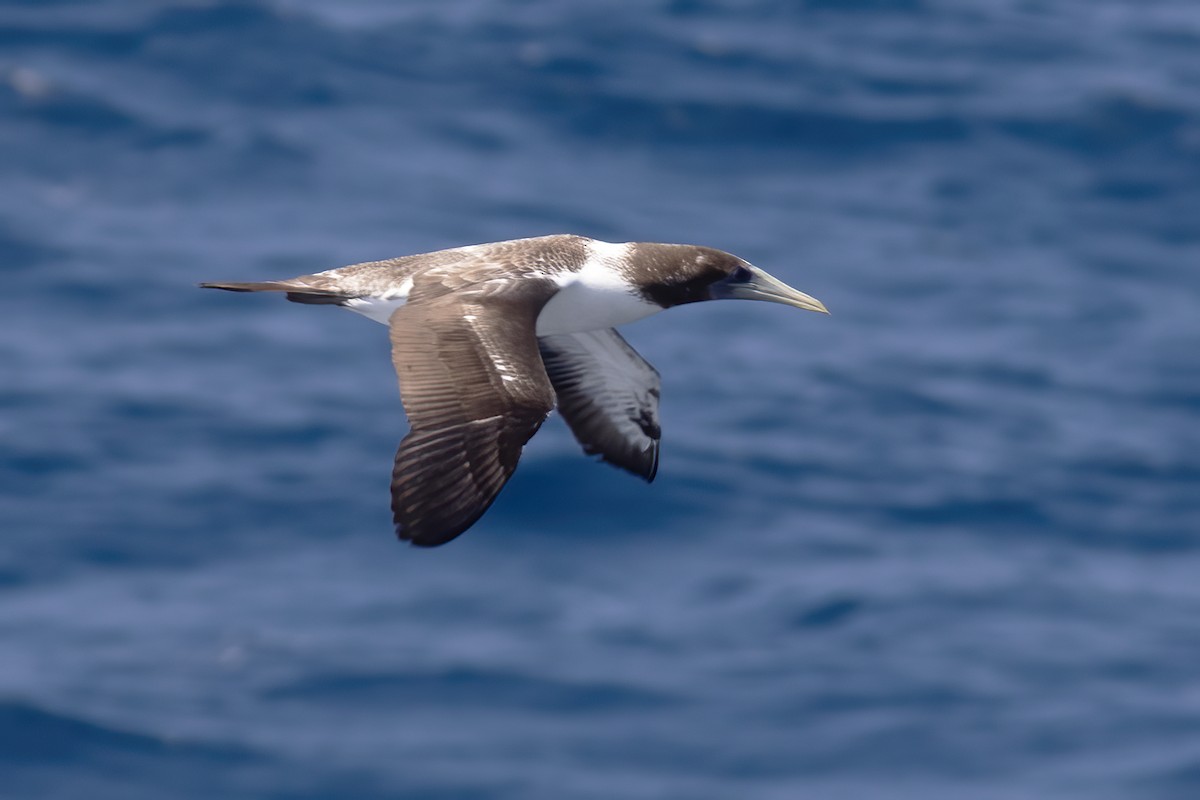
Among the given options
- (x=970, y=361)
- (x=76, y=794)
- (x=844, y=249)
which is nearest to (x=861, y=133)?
(x=844, y=249)

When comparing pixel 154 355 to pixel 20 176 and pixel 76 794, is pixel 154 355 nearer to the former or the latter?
pixel 20 176

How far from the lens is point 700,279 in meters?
14.2

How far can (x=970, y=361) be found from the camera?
34125 mm

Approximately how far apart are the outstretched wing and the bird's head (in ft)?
3.47

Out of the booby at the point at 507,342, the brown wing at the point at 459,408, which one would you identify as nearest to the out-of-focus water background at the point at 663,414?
the booby at the point at 507,342

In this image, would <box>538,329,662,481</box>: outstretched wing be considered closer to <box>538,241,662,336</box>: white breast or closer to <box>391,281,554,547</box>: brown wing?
<box>538,241,662,336</box>: white breast

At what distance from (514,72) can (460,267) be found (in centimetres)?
2700

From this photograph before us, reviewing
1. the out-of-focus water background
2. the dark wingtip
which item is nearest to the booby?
the dark wingtip

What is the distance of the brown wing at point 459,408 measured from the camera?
11359 mm

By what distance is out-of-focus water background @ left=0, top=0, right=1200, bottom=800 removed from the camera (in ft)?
90.8

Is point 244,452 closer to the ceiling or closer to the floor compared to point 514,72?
closer to the floor

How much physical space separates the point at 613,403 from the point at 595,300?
161cm

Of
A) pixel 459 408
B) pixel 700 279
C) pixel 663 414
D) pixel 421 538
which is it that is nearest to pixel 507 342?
pixel 459 408

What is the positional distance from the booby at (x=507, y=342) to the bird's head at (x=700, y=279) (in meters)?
0.01
